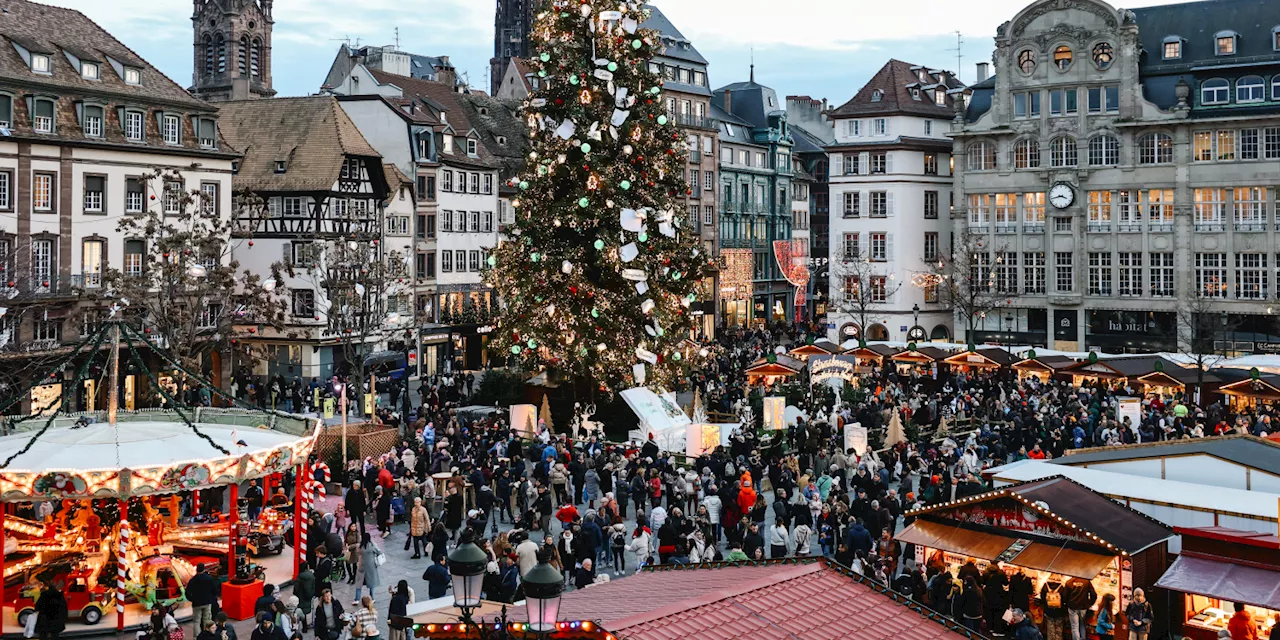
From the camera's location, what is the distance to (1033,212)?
208 feet

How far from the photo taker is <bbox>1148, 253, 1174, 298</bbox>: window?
59812mm

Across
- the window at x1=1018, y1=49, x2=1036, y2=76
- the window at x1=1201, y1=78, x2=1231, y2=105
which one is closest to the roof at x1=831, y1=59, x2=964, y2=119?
the window at x1=1018, y1=49, x2=1036, y2=76

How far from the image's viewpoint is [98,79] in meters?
44.8

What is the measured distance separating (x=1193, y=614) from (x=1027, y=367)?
28.7 m

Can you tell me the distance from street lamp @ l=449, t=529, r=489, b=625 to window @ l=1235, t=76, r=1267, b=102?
184 feet

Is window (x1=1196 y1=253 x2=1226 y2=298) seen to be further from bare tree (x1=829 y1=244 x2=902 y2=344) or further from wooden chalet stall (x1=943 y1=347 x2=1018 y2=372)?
wooden chalet stall (x1=943 y1=347 x2=1018 y2=372)

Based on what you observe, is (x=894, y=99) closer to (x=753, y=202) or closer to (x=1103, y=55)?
(x=1103, y=55)

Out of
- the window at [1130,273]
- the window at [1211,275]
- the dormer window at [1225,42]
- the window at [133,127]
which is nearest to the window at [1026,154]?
the window at [1130,273]

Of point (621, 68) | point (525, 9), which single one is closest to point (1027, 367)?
point (621, 68)

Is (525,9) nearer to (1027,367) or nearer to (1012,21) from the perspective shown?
(1012,21)

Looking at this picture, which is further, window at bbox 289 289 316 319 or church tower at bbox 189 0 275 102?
church tower at bbox 189 0 275 102

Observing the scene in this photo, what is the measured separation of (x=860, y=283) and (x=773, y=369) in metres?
26.0

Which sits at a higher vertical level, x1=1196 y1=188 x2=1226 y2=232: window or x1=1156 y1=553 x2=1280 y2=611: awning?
x1=1196 y1=188 x2=1226 y2=232: window

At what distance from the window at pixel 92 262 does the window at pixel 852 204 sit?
39962mm
